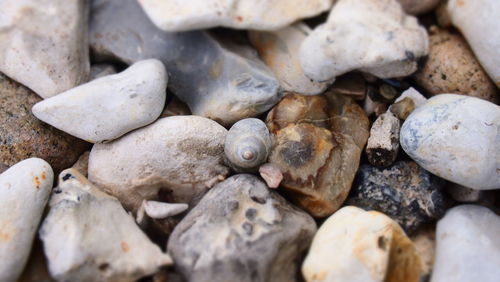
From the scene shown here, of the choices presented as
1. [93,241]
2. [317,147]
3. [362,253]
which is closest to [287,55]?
[317,147]

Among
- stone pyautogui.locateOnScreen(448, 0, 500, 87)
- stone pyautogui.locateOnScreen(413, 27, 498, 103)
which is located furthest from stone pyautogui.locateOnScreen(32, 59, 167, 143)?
stone pyautogui.locateOnScreen(448, 0, 500, 87)

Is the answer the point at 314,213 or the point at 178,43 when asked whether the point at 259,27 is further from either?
the point at 314,213

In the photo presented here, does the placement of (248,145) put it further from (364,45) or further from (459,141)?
(459,141)

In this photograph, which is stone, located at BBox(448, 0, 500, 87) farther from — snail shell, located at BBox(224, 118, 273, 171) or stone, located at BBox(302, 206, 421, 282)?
snail shell, located at BBox(224, 118, 273, 171)

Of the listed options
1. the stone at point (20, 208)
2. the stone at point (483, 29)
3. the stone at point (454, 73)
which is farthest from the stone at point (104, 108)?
the stone at point (483, 29)

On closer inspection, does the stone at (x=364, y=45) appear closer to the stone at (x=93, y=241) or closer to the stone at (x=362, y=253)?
the stone at (x=362, y=253)

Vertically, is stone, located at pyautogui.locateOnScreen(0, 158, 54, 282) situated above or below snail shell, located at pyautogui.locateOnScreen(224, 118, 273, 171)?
below
